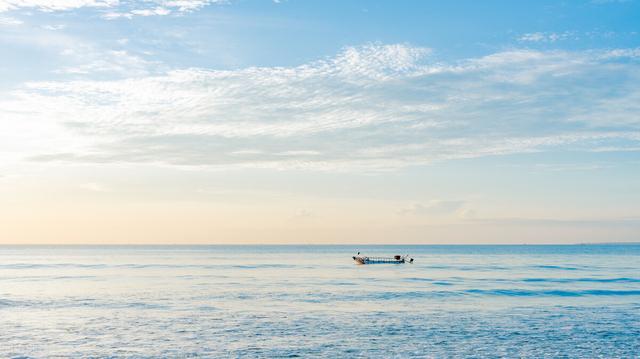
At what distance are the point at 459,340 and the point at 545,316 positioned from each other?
15320mm

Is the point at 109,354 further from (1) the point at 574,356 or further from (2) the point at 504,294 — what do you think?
(2) the point at 504,294

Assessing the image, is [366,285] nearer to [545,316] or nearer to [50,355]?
[545,316]

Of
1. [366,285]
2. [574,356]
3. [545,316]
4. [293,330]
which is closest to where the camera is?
[574,356]

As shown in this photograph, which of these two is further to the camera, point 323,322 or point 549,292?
point 549,292

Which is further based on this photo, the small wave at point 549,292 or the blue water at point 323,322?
the small wave at point 549,292

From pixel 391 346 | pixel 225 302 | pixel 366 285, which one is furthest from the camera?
pixel 366 285

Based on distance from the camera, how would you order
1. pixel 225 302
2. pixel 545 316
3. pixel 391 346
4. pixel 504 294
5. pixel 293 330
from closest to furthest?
pixel 391 346, pixel 293 330, pixel 545 316, pixel 225 302, pixel 504 294

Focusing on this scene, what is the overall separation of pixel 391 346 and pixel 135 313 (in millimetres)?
25626

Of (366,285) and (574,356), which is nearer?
(574,356)

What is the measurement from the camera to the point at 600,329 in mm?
43375

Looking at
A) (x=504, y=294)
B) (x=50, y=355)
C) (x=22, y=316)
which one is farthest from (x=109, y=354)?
(x=504, y=294)

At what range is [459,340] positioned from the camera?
39.1m

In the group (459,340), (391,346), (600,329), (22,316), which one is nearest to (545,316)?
(600,329)

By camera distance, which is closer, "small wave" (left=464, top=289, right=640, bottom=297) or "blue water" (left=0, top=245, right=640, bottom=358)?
"blue water" (left=0, top=245, right=640, bottom=358)
